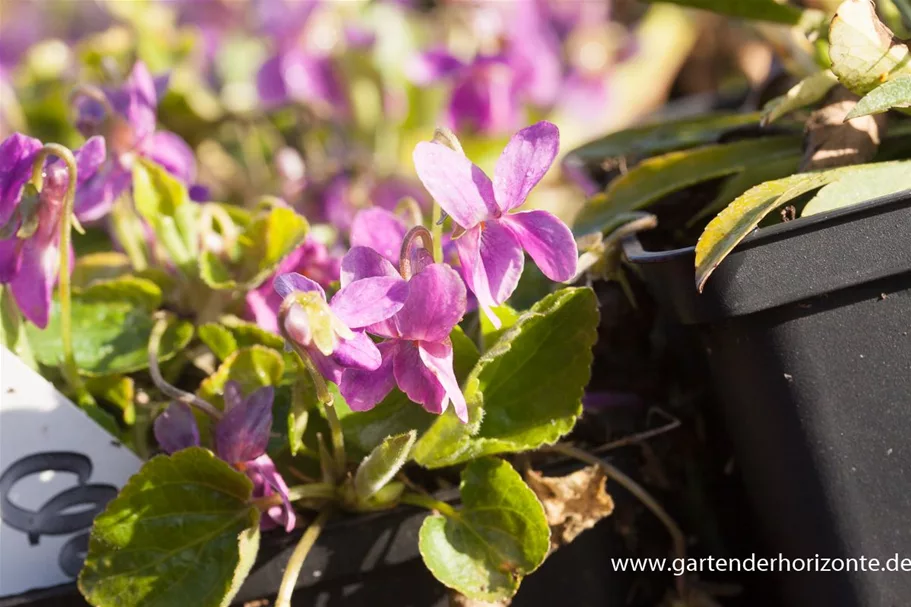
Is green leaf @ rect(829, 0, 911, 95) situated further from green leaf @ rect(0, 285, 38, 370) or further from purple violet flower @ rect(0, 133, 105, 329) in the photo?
green leaf @ rect(0, 285, 38, 370)

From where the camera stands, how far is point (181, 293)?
0.90m

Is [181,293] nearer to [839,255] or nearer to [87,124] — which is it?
[87,124]

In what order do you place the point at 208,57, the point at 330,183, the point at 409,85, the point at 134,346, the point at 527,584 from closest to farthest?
the point at 527,584 → the point at 134,346 → the point at 330,183 → the point at 409,85 → the point at 208,57

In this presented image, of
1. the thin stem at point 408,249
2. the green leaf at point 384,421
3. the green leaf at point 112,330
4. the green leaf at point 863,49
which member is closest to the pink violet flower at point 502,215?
the thin stem at point 408,249

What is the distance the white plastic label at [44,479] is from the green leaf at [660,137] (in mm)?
598

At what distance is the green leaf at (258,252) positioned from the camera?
81cm

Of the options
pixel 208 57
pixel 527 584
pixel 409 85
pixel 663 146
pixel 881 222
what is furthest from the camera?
pixel 208 57

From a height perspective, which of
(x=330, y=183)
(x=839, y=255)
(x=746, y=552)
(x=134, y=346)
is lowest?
(x=746, y=552)

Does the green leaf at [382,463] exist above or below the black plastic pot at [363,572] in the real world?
above

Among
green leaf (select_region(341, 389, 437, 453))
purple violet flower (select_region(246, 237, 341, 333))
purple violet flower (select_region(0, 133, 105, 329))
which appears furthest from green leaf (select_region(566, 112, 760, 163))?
purple violet flower (select_region(0, 133, 105, 329))

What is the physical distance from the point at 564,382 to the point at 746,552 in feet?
1.01

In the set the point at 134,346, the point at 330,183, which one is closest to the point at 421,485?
the point at 134,346

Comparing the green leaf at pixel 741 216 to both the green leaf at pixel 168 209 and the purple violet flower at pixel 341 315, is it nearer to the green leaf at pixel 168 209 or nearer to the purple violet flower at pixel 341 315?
the purple violet flower at pixel 341 315

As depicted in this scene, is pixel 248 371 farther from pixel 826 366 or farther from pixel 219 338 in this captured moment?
pixel 826 366
